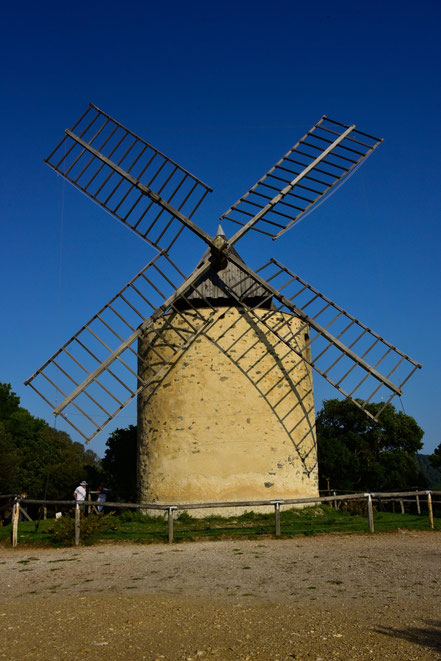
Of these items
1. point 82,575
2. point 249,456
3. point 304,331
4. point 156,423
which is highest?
point 304,331

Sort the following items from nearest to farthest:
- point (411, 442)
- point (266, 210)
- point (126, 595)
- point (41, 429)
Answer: point (126, 595), point (266, 210), point (411, 442), point (41, 429)

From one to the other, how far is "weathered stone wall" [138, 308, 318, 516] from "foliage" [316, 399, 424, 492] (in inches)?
434

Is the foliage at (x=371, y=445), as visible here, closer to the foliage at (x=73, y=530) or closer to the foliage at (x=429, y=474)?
the foliage at (x=429, y=474)

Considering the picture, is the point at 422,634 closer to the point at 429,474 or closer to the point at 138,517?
the point at 138,517

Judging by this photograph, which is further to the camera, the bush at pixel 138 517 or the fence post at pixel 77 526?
the bush at pixel 138 517

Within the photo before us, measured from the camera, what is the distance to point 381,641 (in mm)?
4043

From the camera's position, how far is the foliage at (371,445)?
2458cm

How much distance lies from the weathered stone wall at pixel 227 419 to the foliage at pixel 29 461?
765cm

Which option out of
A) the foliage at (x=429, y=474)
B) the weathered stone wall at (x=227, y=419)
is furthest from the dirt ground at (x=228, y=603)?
the foliage at (x=429, y=474)

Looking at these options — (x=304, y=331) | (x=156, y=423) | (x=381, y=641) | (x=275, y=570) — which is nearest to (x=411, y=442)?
(x=304, y=331)

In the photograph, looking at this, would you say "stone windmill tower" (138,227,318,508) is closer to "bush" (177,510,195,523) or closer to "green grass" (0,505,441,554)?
"bush" (177,510,195,523)

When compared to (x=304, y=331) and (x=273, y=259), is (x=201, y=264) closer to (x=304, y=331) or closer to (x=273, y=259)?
(x=273, y=259)

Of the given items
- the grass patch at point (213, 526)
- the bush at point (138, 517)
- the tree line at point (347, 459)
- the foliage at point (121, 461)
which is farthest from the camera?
the tree line at point (347, 459)

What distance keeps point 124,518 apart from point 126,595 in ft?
21.3
